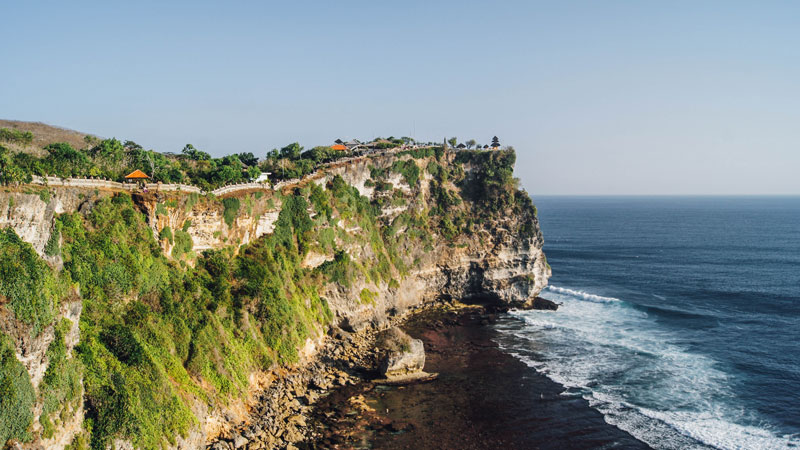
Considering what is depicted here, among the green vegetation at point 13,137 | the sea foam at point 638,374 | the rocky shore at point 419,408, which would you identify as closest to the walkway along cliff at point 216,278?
the rocky shore at point 419,408

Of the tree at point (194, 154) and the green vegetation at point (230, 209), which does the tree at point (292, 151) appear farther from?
the green vegetation at point (230, 209)

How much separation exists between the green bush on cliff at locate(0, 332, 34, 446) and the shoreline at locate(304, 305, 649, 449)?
18.6 meters

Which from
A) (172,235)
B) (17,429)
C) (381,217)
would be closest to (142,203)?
(172,235)

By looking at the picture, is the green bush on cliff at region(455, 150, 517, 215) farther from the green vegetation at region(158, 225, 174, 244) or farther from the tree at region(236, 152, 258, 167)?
the green vegetation at region(158, 225, 174, 244)

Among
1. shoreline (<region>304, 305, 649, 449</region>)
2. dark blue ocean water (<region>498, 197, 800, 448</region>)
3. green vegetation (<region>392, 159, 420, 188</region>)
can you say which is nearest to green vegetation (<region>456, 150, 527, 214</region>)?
green vegetation (<region>392, 159, 420, 188</region>)

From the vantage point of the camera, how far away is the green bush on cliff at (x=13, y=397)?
72.7 feet

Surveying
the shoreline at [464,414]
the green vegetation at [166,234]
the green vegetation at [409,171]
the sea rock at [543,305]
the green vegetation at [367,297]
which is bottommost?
the shoreline at [464,414]

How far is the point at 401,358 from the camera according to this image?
1922 inches

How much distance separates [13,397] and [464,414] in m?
32.2

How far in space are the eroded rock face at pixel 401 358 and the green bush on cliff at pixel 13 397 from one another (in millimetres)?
30442

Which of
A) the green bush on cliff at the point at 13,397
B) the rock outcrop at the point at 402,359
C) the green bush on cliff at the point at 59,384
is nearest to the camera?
the green bush on cliff at the point at 13,397

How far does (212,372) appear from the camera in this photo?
38281 millimetres

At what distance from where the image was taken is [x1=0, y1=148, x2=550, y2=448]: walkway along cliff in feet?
85.8

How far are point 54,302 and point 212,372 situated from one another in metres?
14.4
